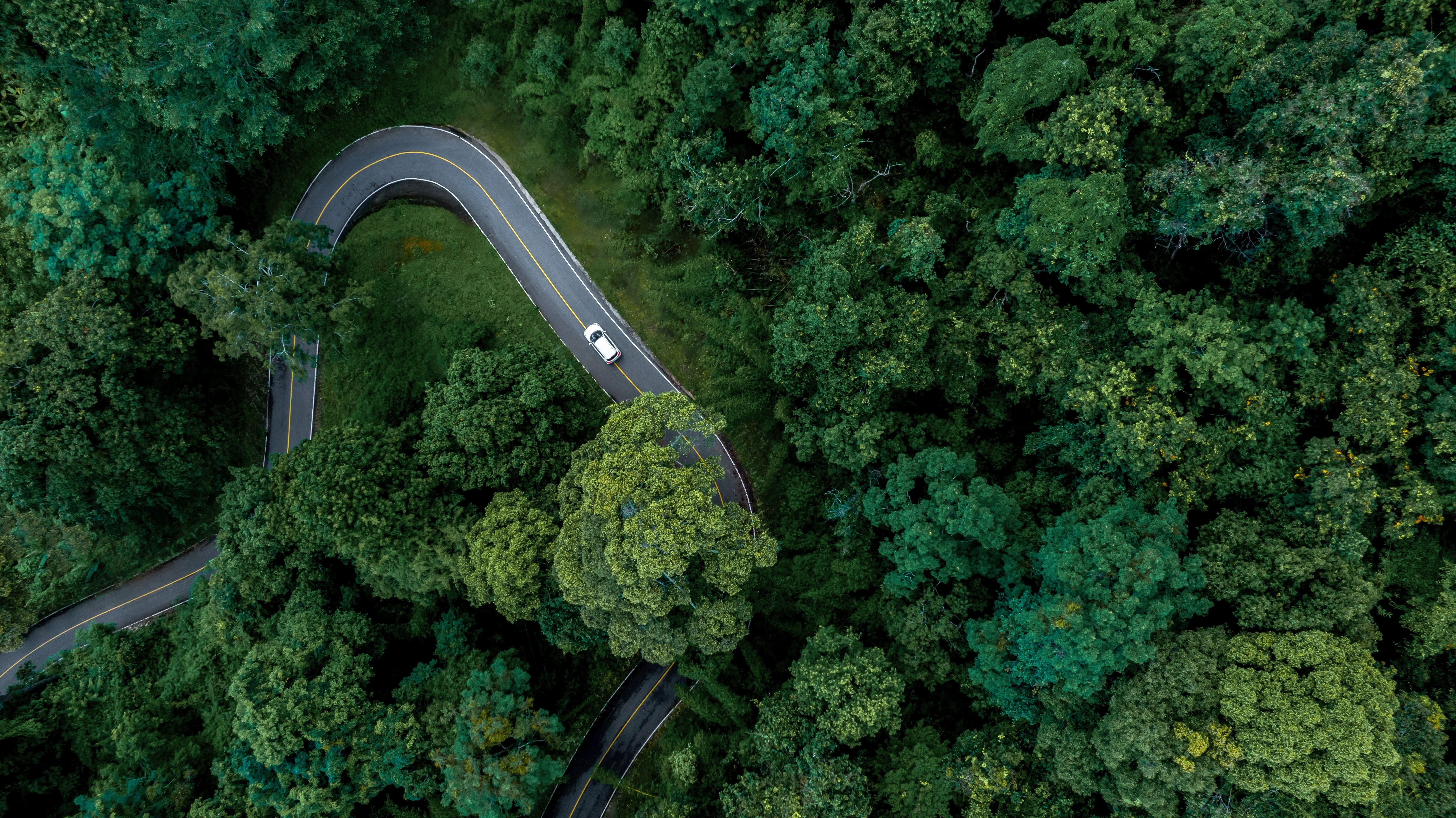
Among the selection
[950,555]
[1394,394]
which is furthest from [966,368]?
[1394,394]

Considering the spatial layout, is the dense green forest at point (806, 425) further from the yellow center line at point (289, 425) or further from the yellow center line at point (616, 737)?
the yellow center line at point (289, 425)

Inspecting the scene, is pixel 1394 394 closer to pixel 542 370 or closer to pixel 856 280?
pixel 856 280

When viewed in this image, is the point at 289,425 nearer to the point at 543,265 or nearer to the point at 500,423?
the point at 543,265

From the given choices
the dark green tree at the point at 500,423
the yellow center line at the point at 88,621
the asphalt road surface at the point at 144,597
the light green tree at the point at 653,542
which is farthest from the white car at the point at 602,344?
the yellow center line at the point at 88,621

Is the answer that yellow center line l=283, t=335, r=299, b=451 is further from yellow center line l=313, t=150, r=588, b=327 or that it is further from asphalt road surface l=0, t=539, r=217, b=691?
yellow center line l=313, t=150, r=588, b=327

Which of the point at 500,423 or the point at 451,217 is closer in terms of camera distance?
the point at 500,423

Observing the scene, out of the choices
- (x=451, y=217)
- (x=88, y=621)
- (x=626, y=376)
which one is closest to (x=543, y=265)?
(x=451, y=217)
